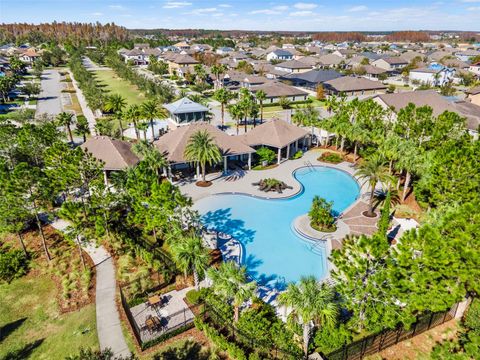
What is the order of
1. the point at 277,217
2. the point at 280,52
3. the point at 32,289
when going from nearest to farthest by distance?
the point at 32,289, the point at 277,217, the point at 280,52

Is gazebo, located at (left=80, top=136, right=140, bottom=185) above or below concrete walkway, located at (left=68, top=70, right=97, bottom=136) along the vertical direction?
above

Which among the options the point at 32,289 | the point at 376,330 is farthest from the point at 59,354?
→ the point at 376,330

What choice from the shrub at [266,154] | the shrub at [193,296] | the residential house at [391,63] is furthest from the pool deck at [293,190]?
the residential house at [391,63]

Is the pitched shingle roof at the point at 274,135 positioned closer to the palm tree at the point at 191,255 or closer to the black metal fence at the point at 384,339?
the palm tree at the point at 191,255

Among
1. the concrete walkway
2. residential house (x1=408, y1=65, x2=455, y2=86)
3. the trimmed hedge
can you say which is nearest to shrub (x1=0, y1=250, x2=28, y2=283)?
Result: the trimmed hedge

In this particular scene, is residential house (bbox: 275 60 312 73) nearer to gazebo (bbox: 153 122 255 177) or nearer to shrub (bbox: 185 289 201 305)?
gazebo (bbox: 153 122 255 177)

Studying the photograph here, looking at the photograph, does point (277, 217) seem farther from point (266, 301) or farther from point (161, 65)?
point (161, 65)
